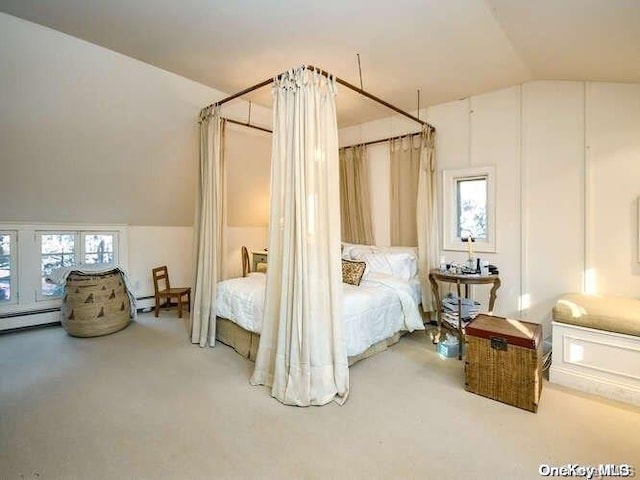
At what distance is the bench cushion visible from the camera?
7.53ft

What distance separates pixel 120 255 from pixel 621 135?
5.88 meters

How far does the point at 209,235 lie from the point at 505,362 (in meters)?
2.86

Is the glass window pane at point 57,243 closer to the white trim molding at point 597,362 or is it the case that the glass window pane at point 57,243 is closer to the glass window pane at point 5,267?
the glass window pane at point 5,267

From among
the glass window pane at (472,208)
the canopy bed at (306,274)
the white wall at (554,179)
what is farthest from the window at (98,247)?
the glass window pane at (472,208)

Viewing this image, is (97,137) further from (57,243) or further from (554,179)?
(554,179)

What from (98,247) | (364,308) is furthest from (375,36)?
(98,247)

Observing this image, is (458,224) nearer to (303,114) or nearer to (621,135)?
(621,135)

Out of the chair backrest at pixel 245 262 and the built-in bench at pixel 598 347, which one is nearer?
the built-in bench at pixel 598 347

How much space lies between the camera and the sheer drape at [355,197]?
4695mm

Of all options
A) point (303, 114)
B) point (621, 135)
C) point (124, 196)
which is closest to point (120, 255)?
point (124, 196)

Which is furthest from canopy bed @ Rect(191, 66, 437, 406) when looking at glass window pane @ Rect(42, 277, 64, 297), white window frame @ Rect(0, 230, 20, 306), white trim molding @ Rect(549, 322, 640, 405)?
white window frame @ Rect(0, 230, 20, 306)

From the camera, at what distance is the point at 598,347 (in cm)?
241

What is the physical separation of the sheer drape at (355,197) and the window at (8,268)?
165 inches

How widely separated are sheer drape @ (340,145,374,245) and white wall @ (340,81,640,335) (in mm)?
1106
